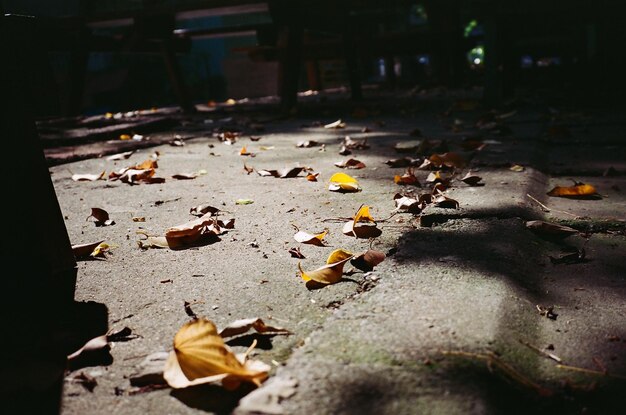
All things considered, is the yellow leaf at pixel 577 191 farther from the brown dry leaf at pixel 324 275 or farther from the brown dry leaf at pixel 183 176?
the brown dry leaf at pixel 183 176

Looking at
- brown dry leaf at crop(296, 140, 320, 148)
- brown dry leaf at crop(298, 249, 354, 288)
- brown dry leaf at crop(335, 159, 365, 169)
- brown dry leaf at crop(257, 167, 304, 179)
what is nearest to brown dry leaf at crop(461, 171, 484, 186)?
brown dry leaf at crop(335, 159, 365, 169)

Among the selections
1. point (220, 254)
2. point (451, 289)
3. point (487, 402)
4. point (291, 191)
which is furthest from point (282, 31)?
point (487, 402)

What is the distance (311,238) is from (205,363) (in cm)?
61

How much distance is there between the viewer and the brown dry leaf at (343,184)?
191 centimetres

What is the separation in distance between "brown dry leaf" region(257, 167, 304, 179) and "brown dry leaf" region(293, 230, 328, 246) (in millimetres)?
908

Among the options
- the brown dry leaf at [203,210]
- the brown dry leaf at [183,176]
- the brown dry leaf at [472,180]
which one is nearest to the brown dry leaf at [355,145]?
the brown dry leaf at [183,176]

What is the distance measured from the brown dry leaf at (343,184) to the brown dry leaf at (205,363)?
1.14 m

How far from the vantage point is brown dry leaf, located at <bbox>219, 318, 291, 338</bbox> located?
2.95ft

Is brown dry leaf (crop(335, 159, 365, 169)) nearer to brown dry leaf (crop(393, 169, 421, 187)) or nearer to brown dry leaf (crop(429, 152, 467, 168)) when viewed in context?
brown dry leaf (crop(429, 152, 467, 168))

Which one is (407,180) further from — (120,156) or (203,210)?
(120,156)

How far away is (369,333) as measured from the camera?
0.86m

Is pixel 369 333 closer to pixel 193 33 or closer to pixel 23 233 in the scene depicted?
pixel 23 233

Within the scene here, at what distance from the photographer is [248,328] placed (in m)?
0.90

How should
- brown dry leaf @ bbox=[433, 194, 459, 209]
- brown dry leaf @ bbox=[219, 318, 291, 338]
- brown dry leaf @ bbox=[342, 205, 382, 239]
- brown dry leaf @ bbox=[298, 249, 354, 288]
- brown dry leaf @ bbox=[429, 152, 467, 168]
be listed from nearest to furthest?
brown dry leaf @ bbox=[219, 318, 291, 338]
brown dry leaf @ bbox=[298, 249, 354, 288]
brown dry leaf @ bbox=[342, 205, 382, 239]
brown dry leaf @ bbox=[433, 194, 459, 209]
brown dry leaf @ bbox=[429, 152, 467, 168]
